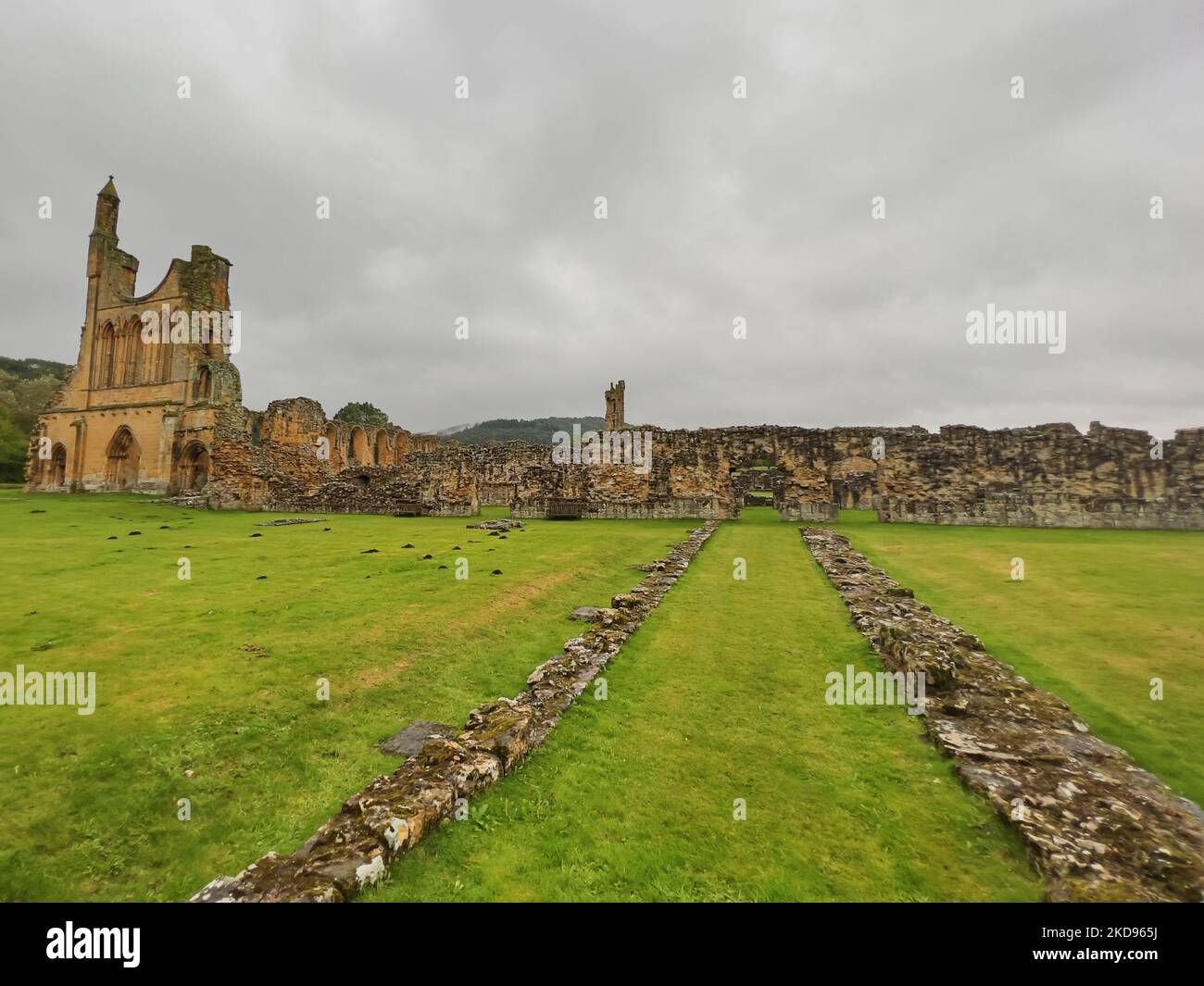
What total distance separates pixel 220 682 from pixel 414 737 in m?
2.52

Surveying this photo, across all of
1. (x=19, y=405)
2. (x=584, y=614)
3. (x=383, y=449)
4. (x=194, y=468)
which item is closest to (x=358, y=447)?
(x=383, y=449)

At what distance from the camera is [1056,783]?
412cm

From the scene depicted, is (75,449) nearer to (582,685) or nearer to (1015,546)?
(582,685)

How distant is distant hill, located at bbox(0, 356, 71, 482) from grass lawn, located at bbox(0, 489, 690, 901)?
178ft

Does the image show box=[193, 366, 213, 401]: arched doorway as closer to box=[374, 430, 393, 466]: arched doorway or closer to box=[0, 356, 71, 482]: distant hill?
box=[0, 356, 71, 482]: distant hill

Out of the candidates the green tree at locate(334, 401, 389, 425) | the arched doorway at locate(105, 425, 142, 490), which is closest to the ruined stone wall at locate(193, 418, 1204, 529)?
the arched doorway at locate(105, 425, 142, 490)

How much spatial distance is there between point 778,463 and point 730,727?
3052 centimetres

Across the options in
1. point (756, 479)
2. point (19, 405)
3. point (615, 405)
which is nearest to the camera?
point (756, 479)

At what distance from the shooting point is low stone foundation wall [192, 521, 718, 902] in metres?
2.97

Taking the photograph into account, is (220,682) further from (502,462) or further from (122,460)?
(122,460)

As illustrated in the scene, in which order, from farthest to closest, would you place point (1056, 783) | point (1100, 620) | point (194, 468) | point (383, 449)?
point (383, 449), point (194, 468), point (1100, 620), point (1056, 783)

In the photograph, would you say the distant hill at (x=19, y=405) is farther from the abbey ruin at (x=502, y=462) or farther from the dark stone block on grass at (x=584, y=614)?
the dark stone block on grass at (x=584, y=614)
